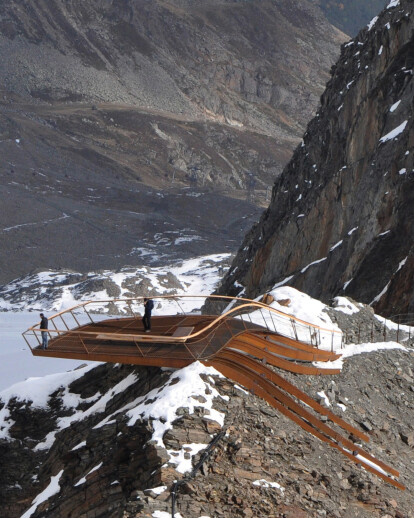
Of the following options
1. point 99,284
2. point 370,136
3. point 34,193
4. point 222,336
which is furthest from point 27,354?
point 34,193

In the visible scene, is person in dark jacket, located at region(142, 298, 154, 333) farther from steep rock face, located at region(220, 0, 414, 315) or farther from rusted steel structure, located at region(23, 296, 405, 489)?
steep rock face, located at region(220, 0, 414, 315)

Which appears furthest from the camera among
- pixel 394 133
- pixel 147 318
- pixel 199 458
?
pixel 394 133

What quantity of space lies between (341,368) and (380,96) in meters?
34.4

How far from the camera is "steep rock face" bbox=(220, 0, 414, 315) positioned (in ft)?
135

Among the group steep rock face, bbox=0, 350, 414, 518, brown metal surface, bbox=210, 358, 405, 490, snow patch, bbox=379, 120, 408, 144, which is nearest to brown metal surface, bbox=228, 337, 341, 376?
steep rock face, bbox=0, 350, 414, 518

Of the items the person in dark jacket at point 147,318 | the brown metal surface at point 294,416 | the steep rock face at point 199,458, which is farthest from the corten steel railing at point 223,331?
the steep rock face at point 199,458

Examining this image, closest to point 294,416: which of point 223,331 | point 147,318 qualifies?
point 223,331

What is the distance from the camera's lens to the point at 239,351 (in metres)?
17.0

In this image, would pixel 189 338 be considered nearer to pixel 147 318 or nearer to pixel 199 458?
pixel 147 318

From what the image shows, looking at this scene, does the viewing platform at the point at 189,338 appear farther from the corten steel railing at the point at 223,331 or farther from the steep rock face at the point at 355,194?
the steep rock face at the point at 355,194

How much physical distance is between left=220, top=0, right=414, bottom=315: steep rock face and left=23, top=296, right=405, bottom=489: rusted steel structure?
685 inches

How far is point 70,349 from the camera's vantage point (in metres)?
17.9

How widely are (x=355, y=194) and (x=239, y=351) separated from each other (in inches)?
1338

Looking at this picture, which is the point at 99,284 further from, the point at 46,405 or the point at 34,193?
the point at 46,405
